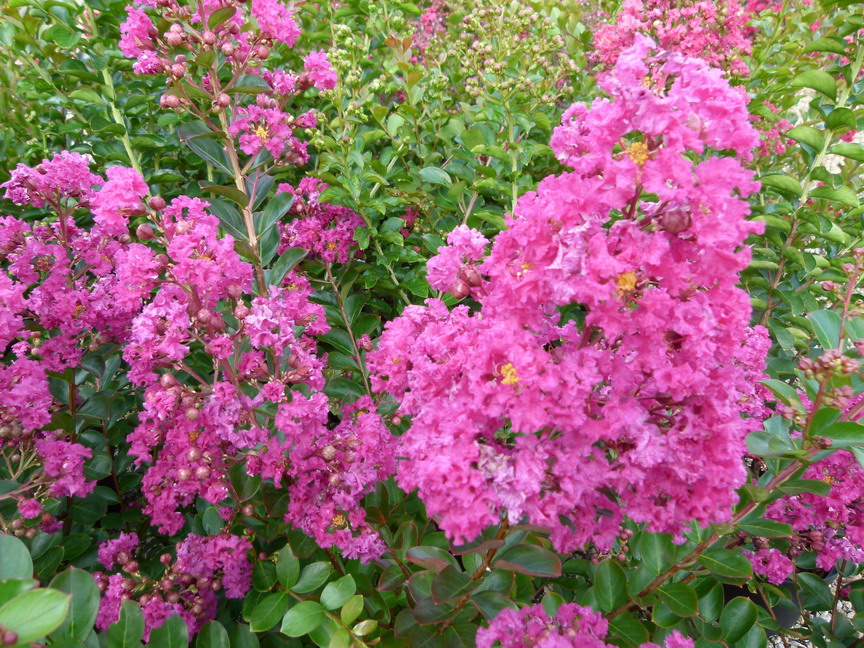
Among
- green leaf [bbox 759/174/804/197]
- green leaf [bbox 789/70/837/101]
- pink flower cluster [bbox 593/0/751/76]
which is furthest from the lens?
pink flower cluster [bbox 593/0/751/76]

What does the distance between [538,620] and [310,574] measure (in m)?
0.59

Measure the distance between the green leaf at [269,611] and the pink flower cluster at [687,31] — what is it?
2.53 m

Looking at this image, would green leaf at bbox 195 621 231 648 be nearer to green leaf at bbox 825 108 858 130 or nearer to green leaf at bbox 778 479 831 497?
green leaf at bbox 778 479 831 497

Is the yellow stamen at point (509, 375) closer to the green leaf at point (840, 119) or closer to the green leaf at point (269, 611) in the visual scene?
the green leaf at point (269, 611)

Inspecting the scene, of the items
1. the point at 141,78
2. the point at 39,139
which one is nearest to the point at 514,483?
the point at 141,78

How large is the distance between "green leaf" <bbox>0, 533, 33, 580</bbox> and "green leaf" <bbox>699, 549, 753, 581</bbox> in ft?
4.82

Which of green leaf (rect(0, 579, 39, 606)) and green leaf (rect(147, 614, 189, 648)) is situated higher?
green leaf (rect(0, 579, 39, 606))

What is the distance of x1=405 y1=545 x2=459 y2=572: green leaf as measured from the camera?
1.25 metres

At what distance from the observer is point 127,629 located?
1151 mm

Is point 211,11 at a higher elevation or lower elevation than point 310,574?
higher

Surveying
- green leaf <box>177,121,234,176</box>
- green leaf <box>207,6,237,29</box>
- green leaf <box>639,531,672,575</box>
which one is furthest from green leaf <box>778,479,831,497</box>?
green leaf <box>207,6,237,29</box>

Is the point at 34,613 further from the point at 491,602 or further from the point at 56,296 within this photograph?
the point at 56,296

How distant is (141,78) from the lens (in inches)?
97.3

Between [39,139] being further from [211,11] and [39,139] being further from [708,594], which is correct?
[708,594]
